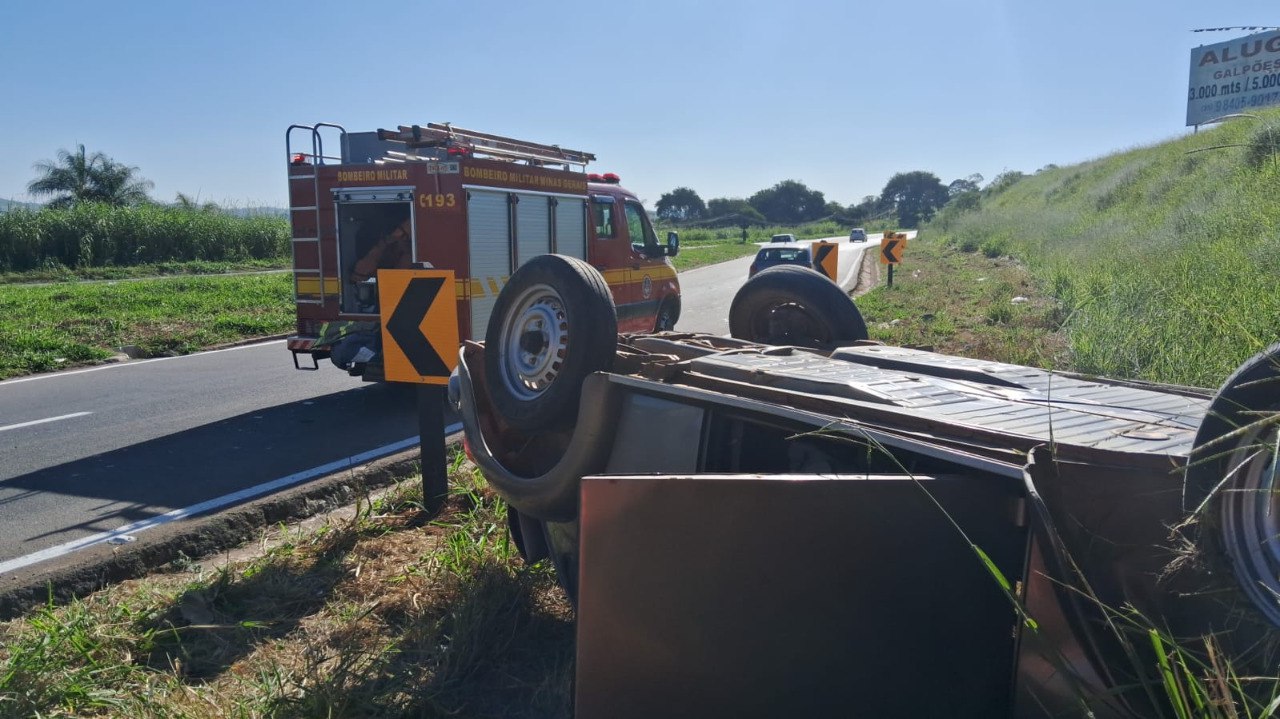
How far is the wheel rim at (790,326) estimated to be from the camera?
5.00 metres

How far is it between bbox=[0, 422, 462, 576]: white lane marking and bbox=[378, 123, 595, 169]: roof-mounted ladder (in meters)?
3.64

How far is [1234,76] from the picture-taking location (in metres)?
26.8

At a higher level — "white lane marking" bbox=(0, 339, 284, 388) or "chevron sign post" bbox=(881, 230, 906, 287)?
"chevron sign post" bbox=(881, 230, 906, 287)

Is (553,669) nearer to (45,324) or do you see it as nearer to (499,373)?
(499,373)

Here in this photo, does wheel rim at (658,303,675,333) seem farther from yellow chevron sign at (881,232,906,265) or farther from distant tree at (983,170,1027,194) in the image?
distant tree at (983,170,1027,194)

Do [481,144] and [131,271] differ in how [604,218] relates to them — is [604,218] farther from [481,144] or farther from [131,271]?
[131,271]

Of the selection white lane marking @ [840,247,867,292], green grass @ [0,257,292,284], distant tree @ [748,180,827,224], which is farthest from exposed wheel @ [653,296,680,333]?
distant tree @ [748,180,827,224]

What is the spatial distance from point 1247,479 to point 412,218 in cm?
864

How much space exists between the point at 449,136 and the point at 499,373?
6.80 m

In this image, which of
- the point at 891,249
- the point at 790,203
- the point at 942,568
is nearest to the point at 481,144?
the point at 942,568

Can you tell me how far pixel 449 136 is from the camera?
10398 mm

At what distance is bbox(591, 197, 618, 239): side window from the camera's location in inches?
493

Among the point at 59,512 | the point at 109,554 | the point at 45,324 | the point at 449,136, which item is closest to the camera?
the point at 109,554

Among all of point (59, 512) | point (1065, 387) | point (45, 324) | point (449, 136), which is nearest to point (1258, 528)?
point (1065, 387)
